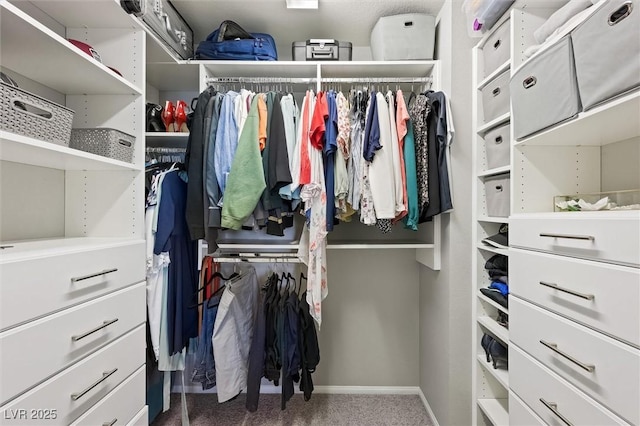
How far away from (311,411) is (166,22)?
243cm

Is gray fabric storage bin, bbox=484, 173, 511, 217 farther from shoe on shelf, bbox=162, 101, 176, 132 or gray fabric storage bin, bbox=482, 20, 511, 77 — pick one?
shoe on shelf, bbox=162, 101, 176, 132

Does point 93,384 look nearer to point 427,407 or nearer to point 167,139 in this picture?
point 167,139

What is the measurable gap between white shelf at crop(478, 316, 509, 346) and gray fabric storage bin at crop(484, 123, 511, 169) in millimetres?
761

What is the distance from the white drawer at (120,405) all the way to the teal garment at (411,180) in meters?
1.41

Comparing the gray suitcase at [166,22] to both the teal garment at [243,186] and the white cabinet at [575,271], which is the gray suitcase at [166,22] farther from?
the white cabinet at [575,271]

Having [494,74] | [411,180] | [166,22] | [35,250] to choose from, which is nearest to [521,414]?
[411,180]

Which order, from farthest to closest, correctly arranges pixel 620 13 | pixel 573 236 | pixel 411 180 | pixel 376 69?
pixel 376 69 → pixel 411 180 → pixel 573 236 → pixel 620 13

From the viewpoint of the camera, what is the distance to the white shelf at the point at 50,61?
836mm

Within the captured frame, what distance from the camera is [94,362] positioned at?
0.98 meters

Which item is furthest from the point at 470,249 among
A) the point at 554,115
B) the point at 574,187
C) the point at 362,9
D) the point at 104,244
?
the point at 104,244

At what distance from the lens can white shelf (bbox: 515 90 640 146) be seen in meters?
0.79

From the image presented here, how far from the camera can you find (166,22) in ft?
5.04

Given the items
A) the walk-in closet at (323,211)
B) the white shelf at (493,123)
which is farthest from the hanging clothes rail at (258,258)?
the white shelf at (493,123)

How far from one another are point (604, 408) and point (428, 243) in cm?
109
